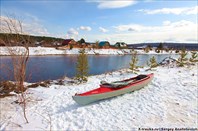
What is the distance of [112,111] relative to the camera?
646 centimetres

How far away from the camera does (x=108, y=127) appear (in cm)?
529

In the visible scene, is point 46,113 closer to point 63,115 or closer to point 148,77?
point 63,115

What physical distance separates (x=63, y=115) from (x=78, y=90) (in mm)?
3129

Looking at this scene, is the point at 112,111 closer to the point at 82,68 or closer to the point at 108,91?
the point at 108,91

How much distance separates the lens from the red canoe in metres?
6.81

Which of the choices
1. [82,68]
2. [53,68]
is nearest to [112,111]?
[82,68]

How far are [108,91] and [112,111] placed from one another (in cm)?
112

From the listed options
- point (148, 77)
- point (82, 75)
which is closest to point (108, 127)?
point (148, 77)

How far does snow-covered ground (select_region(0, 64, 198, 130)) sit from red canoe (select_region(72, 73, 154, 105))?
263mm

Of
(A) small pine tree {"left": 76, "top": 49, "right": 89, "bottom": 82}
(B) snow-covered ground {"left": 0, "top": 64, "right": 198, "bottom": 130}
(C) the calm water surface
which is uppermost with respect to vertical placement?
(A) small pine tree {"left": 76, "top": 49, "right": 89, "bottom": 82}

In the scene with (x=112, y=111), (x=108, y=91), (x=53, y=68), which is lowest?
(x=112, y=111)

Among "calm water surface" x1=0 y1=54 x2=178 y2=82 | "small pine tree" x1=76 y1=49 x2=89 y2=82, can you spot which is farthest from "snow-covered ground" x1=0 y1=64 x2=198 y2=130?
"small pine tree" x1=76 y1=49 x2=89 y2=82

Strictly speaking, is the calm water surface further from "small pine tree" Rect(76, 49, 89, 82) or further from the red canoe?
"small pine tree" Rect(76, 49, 89, 82)

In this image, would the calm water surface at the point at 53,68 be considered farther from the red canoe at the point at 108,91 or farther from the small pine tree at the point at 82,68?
the small pine tree at the point at 82,68
